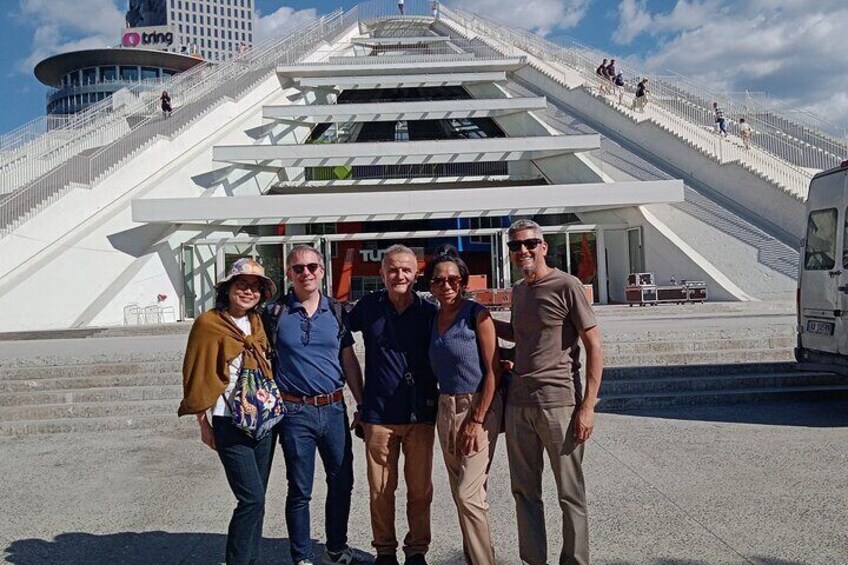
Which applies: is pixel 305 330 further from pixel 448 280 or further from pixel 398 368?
pixel 448 280

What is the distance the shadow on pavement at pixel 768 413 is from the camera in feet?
23.2

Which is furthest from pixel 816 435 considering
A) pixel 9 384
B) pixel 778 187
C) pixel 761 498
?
pixel 778 187

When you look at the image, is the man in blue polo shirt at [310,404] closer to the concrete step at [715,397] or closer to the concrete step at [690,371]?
the concrete step at [715,397]

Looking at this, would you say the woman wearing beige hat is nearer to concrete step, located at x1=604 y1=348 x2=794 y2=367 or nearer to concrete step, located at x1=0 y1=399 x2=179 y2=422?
concrete step, located at x1=0 y1=399 x2=179 y2=422

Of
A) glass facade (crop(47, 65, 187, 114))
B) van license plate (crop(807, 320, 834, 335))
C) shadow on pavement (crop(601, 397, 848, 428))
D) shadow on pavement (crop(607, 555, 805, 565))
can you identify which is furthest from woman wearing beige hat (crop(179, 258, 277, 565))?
glass facade (crop(47, 65, 187, 114))

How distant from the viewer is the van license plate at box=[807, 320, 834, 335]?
6832 millimetres

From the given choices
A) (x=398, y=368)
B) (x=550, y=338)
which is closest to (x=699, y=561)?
(x=550, y=338)

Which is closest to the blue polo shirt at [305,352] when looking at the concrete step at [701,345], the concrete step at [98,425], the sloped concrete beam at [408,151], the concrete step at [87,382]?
the concrete step at [98,425]

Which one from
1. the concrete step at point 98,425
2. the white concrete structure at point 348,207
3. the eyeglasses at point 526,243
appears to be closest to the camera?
the eyeglasses at point 526,243

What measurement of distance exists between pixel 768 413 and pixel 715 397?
70 centimetres

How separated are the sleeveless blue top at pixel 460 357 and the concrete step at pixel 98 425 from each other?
509 centimetres

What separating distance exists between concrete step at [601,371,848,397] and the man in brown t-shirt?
16.9 feet

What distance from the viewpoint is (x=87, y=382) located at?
8.99 meters

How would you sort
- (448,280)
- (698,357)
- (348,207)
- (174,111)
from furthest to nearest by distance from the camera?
(174,111) → (348,207) → (698,357) → (448,280)
